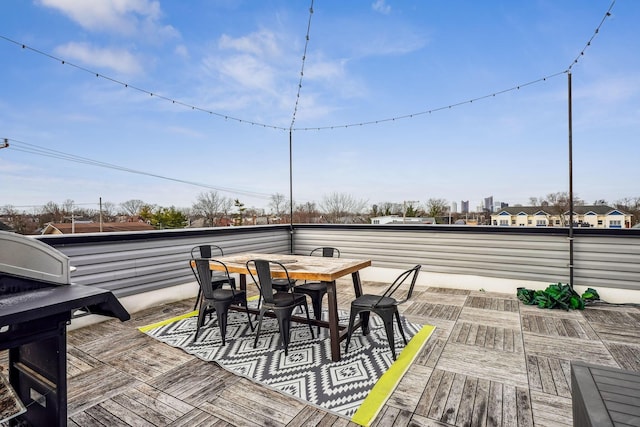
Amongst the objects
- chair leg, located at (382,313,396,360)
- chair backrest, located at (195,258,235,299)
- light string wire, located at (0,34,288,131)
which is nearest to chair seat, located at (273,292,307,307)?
chair backrest, located at (195,258,235,299)

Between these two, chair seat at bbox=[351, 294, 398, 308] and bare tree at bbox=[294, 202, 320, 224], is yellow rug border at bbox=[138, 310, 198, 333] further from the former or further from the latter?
bare tree at bbox=[294, 202, 320, 224]

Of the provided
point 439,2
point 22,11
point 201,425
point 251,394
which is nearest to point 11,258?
point 201,425

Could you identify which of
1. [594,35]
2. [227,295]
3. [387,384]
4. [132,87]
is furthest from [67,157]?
[594,35]

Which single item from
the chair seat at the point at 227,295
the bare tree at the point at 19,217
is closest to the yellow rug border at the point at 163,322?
the chair seat at the point at 227,295

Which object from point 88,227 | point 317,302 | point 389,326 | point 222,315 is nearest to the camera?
point 389,326

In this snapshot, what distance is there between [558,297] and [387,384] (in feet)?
10.6

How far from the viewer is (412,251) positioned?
5.55m

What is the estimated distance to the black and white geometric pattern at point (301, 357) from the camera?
2150mm

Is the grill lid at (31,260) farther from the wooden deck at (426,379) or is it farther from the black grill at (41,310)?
the wooden deck at (426,379)

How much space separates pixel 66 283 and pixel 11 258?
243 millimetres

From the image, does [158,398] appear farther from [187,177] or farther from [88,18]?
[187,177]

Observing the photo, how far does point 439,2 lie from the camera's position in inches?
230

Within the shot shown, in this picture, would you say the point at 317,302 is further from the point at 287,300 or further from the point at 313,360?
the point at 313,360

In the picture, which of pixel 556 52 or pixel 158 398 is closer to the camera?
pixel 158 398
